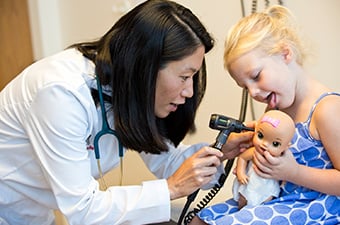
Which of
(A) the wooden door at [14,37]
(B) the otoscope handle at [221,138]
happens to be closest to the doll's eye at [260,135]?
(B) the otoscope handle at [221,138]

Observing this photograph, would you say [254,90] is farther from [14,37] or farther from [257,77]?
[14,37]

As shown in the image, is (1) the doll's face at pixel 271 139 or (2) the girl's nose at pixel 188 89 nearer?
(1) the doll's face at pixel 271 139

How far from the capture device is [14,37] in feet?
9.48

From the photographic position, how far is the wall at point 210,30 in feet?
4.87

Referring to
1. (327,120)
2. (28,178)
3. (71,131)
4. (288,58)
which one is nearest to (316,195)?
(327,120)

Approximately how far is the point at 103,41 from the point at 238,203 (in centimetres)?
55

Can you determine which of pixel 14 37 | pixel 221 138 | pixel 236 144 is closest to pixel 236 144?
pixel 236 144

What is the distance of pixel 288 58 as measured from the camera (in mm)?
1147

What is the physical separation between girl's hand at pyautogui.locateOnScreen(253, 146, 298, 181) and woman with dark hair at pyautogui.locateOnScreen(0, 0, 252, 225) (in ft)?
0.41

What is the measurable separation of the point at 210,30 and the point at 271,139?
0.83m

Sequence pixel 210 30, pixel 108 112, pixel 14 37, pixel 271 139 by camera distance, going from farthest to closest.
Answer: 1. pixel 14 37
2. pixel 210 30
3. pixel 108 112
4. pixel 271 139

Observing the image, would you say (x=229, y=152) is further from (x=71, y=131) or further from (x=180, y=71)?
(x=71, y=131)

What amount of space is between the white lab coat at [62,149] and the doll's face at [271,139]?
10.9 inches

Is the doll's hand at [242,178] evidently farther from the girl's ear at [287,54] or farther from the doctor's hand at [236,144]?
the girl's ear at [287,54]
